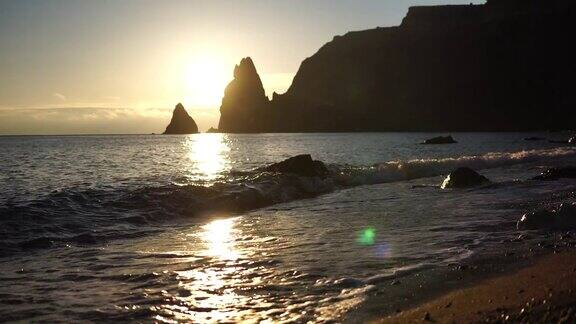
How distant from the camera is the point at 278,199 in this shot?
21719mm

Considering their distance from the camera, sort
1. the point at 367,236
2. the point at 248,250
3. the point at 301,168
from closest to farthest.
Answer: the point at 248,250 → the point at 367,236 → the point at 301,168

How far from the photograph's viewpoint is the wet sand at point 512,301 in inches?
209

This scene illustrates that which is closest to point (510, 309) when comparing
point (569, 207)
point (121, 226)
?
point (569, 207)

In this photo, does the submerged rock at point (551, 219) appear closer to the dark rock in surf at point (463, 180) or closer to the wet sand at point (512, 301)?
the wet sand at point (512, 301)

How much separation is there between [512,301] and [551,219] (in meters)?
6.52

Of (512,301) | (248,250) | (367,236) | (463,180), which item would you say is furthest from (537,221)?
(463,180)

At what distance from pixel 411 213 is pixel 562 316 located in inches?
396

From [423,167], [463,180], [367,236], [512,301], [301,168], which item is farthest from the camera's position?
[423,167]

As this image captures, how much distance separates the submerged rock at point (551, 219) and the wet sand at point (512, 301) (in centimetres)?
422

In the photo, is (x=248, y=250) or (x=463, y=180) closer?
(x=248, y=250)

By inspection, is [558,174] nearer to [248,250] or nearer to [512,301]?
[248,250]

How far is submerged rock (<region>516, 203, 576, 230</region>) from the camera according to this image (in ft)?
36.9

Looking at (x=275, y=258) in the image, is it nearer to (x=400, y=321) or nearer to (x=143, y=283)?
(x=143, y=283)

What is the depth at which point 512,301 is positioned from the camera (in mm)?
5863
